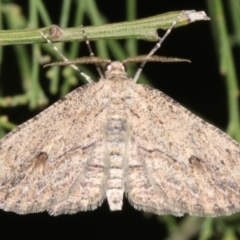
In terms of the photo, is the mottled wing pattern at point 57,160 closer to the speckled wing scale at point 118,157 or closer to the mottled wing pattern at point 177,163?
the speckled wing scale at point 118,157

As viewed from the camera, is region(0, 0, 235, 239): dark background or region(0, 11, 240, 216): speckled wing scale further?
region(0, 0, 235, 239): dark background

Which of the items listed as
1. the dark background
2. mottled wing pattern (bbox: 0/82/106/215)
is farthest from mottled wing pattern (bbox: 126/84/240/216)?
the dark background

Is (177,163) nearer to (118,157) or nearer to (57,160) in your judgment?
(118,157)

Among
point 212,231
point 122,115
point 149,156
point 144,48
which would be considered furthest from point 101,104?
point 144,48

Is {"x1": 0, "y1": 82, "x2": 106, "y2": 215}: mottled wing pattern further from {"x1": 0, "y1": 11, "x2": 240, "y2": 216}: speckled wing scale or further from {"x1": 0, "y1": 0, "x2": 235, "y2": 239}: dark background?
{"x1": 0, "y1": 0, "x2": 235, "y2": 239}: dark background

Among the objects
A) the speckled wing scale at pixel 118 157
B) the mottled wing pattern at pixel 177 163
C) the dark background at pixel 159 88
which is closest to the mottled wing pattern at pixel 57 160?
the speckled wing scale at pixel 118 157

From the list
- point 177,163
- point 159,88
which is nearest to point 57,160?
point 177,163
